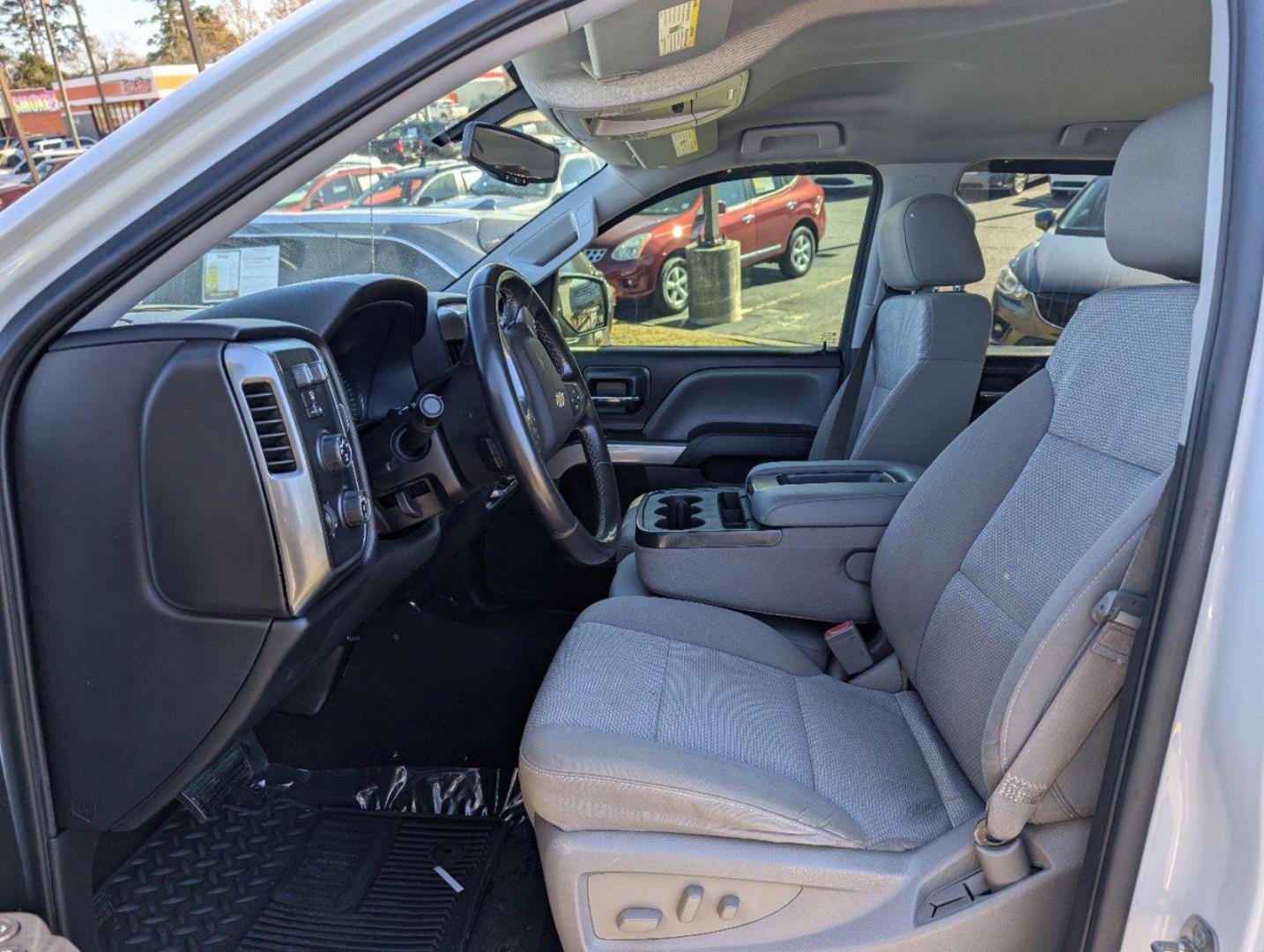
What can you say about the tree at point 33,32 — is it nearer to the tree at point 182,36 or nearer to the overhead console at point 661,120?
the tree at point 182,36

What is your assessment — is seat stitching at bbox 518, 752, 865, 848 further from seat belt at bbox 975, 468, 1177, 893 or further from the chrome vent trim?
the chrome vent trim

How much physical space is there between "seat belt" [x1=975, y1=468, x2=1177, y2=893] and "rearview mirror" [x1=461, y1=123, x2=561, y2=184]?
1.35 m

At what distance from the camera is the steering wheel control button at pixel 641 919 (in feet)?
3.87

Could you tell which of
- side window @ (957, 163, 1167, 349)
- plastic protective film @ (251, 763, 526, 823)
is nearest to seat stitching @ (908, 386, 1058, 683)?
plastic protective film @ (251, 763, 526, 823)

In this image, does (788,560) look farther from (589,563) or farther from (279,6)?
(279,6)

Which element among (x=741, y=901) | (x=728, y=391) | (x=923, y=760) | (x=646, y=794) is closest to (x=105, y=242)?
(x=646, y=794)

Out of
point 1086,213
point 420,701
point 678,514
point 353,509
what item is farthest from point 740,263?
point 353,509

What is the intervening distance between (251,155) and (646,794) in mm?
853

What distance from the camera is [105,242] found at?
991 mm

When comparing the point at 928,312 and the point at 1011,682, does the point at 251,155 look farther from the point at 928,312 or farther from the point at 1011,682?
the point at 928,312

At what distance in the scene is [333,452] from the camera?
3.83 ft

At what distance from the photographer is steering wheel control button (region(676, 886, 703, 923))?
116 centimetres

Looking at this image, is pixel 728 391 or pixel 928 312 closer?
pixel 928 312

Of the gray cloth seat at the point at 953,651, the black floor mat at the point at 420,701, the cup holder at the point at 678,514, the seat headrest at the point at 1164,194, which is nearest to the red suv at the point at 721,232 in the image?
the cup holder at the point at 678,514
